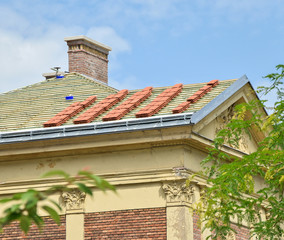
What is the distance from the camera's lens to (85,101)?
17469mm

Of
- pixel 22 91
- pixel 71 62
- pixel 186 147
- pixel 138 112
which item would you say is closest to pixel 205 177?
pixel 186 147

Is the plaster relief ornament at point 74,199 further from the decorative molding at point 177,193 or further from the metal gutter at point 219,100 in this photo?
the metal gutter at point 219,100

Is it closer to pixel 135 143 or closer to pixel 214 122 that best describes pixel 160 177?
pixel 135 143

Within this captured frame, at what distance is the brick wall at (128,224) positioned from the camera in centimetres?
1498

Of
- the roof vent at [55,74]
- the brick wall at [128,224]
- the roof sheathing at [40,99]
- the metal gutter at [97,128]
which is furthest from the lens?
the roof vent at [55,74]

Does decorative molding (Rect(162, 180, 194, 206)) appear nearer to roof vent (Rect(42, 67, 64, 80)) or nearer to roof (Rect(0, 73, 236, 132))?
roof (Rect(0, 73, 236, 132))

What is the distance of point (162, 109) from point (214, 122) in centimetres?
164

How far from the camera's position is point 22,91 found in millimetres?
20766

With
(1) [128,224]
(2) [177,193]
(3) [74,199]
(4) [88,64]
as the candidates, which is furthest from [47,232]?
(4) [88,64]

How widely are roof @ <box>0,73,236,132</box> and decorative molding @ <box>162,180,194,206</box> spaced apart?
1.56 metres

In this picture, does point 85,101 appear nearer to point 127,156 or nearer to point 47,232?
point 127,156

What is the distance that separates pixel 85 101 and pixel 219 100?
3.49 m

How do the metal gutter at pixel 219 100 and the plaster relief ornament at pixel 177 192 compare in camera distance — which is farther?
the plaster relief ornament at pixel 177 192

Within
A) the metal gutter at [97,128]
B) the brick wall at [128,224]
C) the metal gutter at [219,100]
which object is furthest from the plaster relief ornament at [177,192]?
the metal gutter at [219,100]
